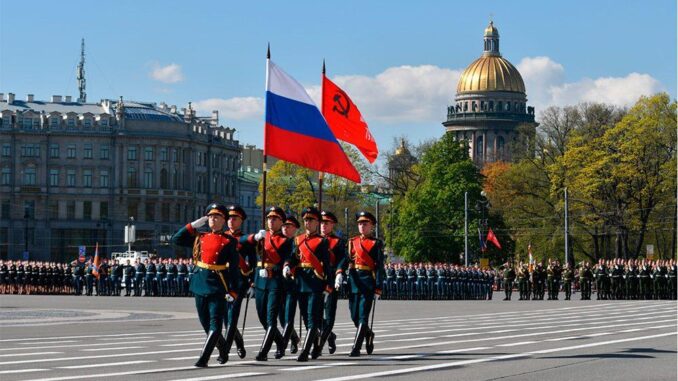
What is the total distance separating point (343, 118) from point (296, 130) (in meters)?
1.79

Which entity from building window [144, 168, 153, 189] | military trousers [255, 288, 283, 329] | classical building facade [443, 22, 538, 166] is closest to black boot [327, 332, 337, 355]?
military trousers [255, 288, 283, 329]

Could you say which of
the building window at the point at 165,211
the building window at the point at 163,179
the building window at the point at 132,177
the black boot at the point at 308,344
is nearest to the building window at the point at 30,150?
the building window at the point at 132,177

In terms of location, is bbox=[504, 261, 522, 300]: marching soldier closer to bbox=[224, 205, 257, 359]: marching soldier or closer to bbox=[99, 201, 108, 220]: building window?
bbox=[224, 205, 257, 359]: marching soldier

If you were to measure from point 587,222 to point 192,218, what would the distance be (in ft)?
215

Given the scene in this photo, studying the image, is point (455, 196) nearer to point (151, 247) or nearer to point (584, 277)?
point (584, 277)

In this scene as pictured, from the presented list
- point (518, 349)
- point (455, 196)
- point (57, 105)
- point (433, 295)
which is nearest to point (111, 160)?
point (57, 105)

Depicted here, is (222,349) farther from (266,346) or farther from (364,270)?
(364,270)

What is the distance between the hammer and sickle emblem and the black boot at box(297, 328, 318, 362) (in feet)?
15.7

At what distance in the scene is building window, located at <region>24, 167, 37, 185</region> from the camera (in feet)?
437

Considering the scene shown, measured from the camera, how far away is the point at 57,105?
5541 inches

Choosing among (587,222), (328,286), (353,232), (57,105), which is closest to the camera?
(328,286)

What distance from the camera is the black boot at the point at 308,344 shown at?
1781cm

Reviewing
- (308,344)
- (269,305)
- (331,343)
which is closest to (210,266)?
(269,305)

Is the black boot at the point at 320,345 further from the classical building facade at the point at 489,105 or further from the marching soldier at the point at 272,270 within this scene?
the classical building facade at the point at 489,105
